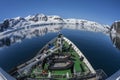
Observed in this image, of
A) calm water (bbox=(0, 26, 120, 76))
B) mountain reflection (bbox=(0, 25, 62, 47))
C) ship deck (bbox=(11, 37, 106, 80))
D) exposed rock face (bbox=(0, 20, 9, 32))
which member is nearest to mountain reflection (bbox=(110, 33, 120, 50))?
calm water (bbox=(0, 26, 120, 76))

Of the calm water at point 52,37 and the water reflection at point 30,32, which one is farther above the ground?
the water reflection at point 30,32

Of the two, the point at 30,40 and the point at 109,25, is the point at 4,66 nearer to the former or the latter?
the point at 30,40

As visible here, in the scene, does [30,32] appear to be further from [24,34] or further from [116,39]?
[116,39]

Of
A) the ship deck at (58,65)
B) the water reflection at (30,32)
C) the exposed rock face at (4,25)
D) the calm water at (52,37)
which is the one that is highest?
the exposed rock face at (4,25)

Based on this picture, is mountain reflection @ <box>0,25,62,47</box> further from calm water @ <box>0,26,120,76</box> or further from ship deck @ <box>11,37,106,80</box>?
ship deck @ <box>11,37,106,80</box>

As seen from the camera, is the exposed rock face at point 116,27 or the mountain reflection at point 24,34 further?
the mountain reflection at point 24,34

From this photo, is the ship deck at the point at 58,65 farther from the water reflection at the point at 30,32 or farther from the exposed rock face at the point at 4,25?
the exposed rock face at the point at 4,25

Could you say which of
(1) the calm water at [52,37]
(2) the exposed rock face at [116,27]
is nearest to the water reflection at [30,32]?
(1) the calm water at [52,37]
